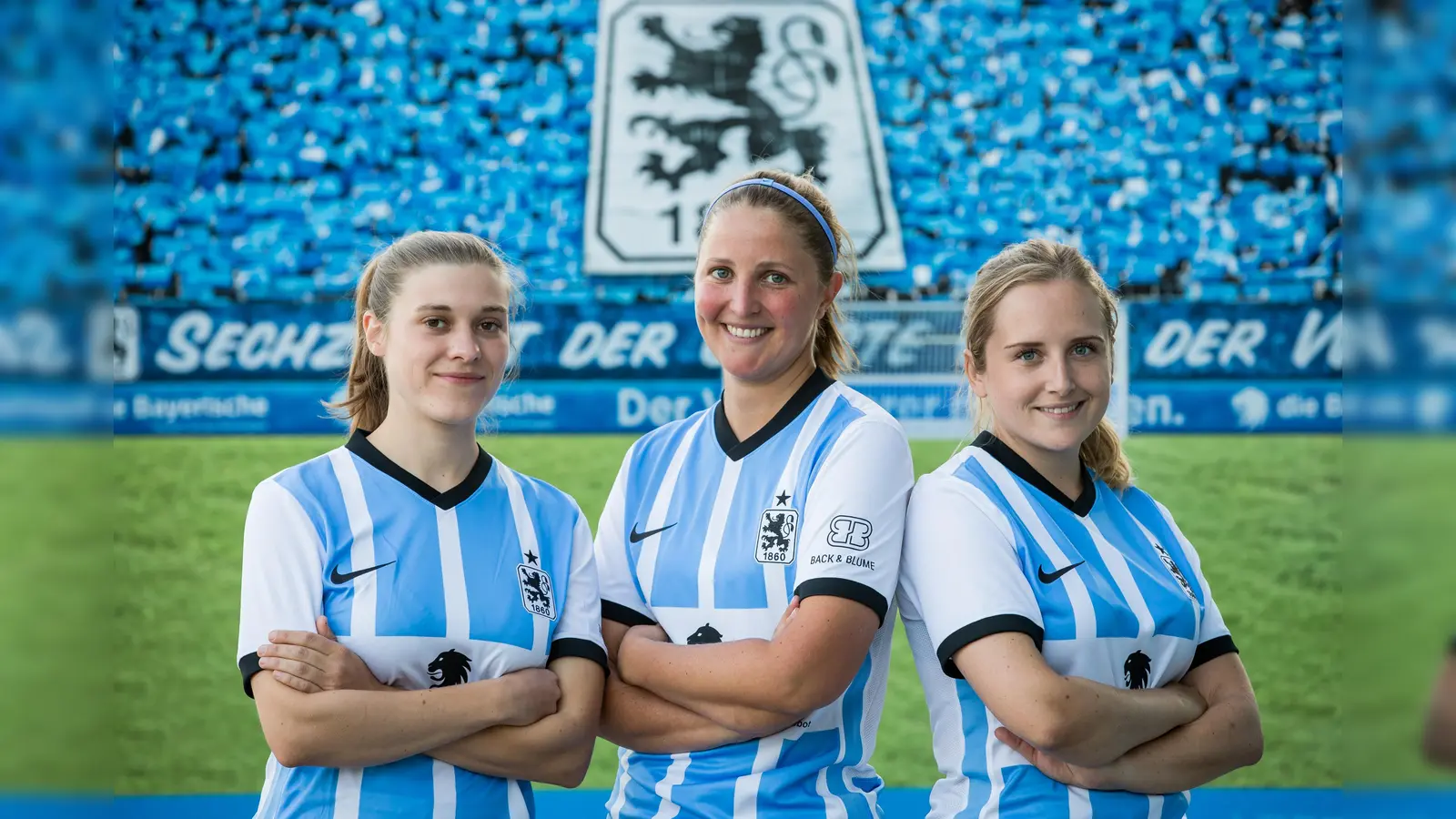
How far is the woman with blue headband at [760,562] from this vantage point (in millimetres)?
1657

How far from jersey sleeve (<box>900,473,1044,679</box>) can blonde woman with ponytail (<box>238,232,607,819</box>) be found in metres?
0.48

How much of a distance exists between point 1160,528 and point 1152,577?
176 mm

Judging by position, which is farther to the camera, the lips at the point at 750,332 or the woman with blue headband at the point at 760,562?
the lips at the point at 750,332

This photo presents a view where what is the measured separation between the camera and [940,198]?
4074mm

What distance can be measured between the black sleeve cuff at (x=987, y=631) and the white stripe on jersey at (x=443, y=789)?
0.68 m

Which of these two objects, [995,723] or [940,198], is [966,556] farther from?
Result: [940,198]

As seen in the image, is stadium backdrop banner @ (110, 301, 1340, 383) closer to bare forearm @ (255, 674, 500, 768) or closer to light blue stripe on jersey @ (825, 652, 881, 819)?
light blue stripe on jersey @ (825, 652, 881, 819)

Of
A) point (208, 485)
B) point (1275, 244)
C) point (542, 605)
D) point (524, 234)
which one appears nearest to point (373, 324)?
point (542, 605)

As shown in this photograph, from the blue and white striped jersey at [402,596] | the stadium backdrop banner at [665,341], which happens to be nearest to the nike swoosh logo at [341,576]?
the blue and white striped jersey at [402,596]

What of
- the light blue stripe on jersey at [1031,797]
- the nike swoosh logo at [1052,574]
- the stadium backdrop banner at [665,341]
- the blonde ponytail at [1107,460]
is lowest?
the light blue stripe on jersey at [1031,797]

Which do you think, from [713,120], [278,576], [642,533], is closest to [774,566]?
[642,533]

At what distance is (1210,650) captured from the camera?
177 centimetres

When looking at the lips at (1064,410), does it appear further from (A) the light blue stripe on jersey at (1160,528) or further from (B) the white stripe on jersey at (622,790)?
(B) the white stripe on jersey at (622,790)

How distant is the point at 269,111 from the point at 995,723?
133 inches
